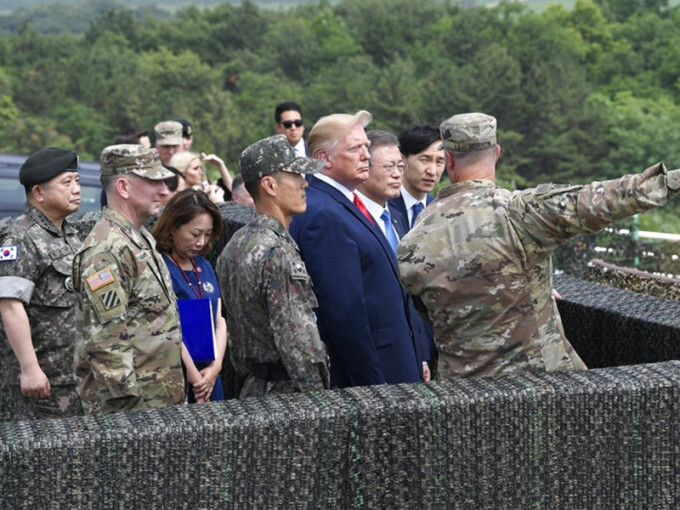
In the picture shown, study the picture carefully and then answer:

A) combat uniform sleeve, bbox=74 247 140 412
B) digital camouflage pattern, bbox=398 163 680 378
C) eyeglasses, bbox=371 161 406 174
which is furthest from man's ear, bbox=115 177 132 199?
eyeglasses, bbox=371 161 406 174

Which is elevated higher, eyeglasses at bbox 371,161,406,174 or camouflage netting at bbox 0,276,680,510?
eyeglasses at bbox 371,161,406,174

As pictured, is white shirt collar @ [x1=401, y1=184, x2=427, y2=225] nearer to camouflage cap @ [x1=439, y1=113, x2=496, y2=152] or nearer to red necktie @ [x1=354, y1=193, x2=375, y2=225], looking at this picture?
red necktie @ [x1=354, y1=193, x2=375, y2=225]

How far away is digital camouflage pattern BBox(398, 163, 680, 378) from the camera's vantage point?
3666 millimetres

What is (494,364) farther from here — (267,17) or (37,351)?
(267,17)

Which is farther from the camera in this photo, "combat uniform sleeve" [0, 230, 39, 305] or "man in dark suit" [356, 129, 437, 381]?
"man in dark suit" [356, 129, 437, 381]

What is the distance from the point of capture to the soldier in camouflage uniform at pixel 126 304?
3883mm

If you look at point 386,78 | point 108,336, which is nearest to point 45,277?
point 108,336

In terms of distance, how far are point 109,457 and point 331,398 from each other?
582 mm

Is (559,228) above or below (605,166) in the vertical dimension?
above

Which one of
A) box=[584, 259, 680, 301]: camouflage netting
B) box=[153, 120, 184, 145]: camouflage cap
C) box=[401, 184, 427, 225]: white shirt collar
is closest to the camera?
box=[584, 259, 680, 301]: camouflage netting

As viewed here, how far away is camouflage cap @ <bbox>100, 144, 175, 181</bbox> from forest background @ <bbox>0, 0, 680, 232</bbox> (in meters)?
52.9

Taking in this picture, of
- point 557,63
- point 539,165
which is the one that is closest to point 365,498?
point 539,165

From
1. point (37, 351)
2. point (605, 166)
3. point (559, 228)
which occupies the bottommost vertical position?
point (605, 166)

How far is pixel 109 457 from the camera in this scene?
2820 millimetres
